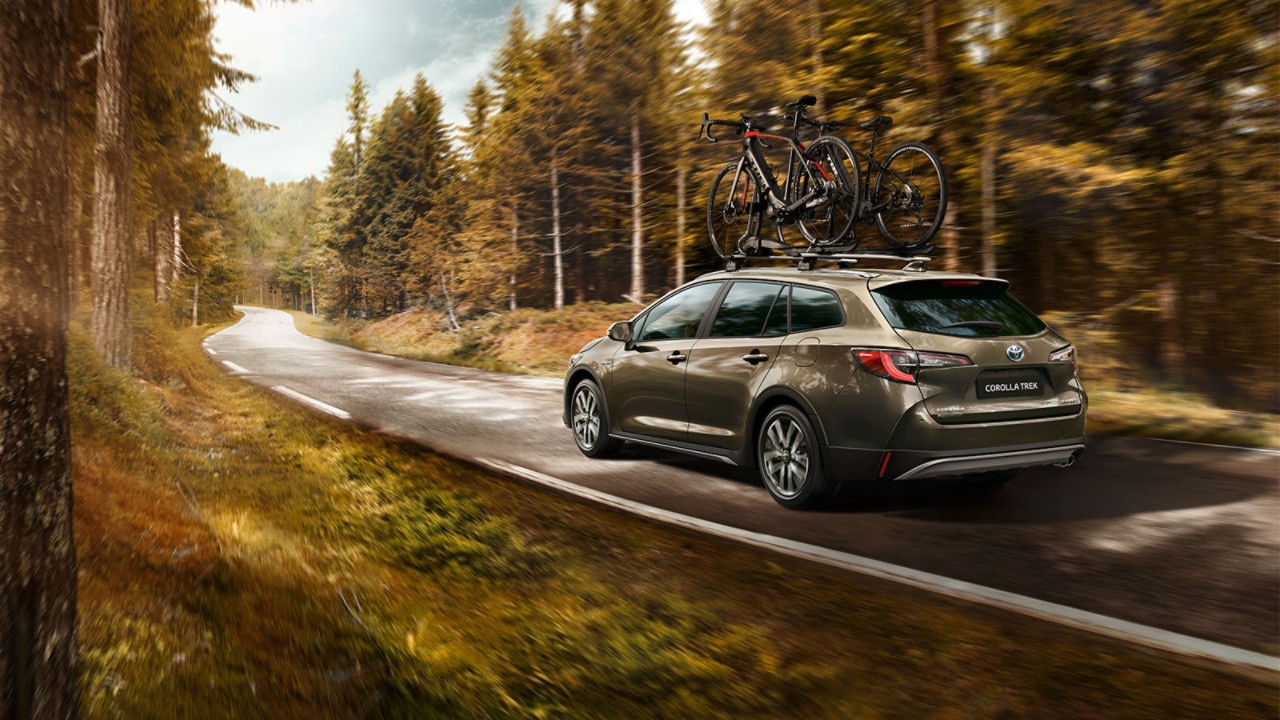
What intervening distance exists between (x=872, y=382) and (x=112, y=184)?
1250 cm

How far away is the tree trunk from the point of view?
99.2 inches

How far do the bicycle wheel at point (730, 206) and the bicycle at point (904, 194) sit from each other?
169 centimetres

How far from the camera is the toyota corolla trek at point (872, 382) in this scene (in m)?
5.73

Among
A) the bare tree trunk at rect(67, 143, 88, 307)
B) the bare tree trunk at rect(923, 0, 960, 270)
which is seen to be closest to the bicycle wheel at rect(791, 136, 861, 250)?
the bare tree trunk at rect(923, 0, 960, 270)

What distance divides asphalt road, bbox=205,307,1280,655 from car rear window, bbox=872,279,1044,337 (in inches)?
50.4

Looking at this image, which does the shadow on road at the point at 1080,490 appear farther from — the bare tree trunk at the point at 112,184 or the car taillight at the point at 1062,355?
the bare tree trunk at the point at 112,184

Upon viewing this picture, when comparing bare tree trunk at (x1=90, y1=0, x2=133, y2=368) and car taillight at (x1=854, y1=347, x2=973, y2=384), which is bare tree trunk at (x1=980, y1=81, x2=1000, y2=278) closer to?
car taillight at (x1=854, y1=347, x2=973, y2=384)

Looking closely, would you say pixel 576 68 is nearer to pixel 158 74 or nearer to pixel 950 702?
pixel 158 74

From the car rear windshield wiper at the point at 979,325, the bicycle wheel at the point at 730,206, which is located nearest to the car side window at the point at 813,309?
the car rear windshield wiper at the point at 979,325

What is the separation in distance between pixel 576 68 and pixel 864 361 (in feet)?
99.0

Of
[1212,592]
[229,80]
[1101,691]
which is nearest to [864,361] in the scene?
[1212,592]

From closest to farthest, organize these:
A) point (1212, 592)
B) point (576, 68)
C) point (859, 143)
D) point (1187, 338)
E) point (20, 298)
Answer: point (20, 298) → point (1212, 592) → point (1187, 338) → point (859, 143) → point (576, 68)

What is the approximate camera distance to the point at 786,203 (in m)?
9.27

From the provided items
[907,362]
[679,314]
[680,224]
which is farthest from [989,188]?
[680,224]
